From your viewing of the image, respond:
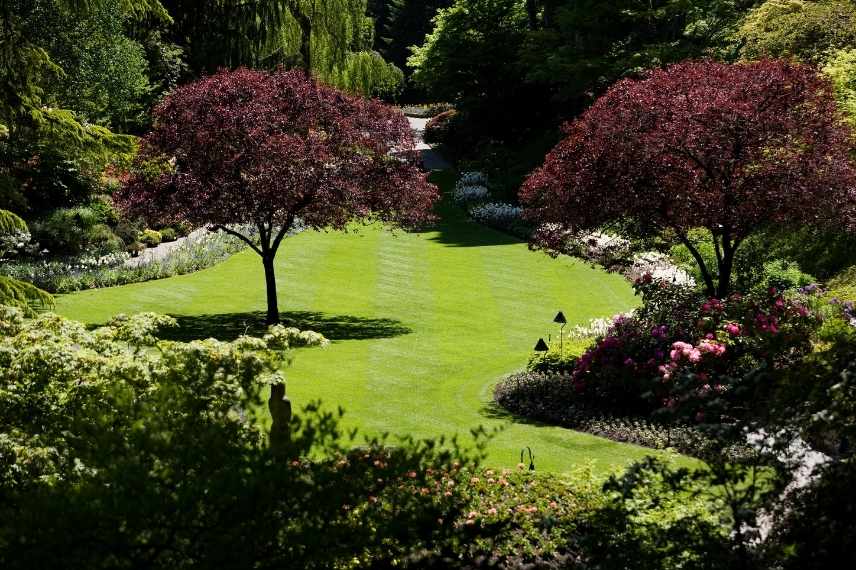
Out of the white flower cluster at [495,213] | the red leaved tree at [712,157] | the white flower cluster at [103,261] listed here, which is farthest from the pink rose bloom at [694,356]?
the white flower cluster at [495,213]

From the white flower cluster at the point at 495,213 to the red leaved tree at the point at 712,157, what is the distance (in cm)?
1818

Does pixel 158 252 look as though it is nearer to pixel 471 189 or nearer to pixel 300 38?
pixel 300 38

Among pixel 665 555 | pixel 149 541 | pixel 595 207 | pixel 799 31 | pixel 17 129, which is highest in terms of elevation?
pixel 799 31

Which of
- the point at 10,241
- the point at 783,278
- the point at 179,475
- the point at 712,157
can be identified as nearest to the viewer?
the point at 179,475

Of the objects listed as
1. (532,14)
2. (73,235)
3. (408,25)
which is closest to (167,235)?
(73,235)

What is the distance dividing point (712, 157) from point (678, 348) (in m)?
3.48

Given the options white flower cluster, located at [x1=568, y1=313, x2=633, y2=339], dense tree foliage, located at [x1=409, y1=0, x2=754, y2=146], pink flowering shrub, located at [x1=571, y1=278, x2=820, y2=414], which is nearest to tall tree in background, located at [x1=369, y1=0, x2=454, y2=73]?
dense tree foliage, located at [x1=409, y1=0, x2=754, y2=146]

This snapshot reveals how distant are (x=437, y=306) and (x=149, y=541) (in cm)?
1645

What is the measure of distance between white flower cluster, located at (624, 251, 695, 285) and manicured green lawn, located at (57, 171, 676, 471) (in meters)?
0.72

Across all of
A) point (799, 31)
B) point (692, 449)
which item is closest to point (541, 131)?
point (799, 31)

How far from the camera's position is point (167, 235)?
2897cm

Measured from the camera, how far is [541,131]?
156 feet

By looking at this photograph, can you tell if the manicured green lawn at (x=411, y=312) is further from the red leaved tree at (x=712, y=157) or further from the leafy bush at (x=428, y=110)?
the leafy bush at (x=428, y=110)

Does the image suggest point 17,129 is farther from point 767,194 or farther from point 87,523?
point 767,194
